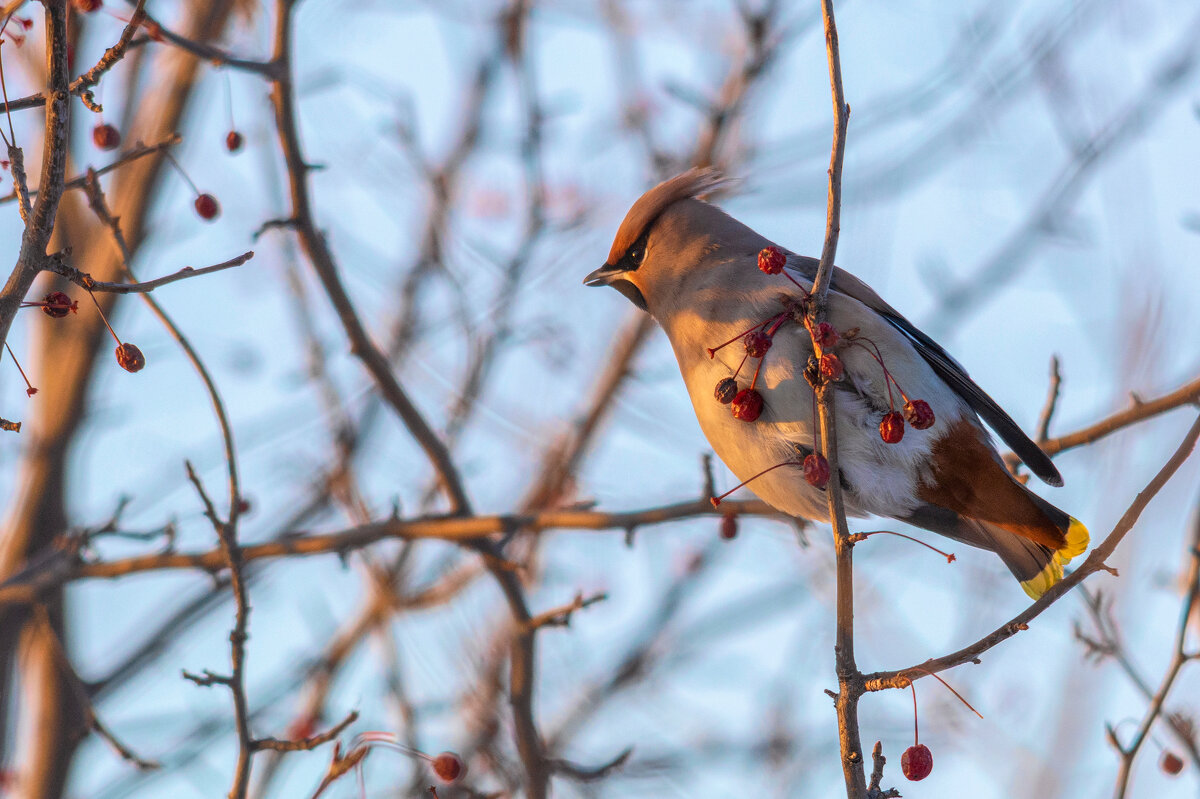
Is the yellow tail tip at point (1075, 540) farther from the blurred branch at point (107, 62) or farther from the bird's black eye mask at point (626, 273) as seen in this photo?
the blurred branch at point (107, 62)

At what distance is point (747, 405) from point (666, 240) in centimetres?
125

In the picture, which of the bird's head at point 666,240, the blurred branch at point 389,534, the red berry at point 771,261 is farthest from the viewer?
the bird's head at point 666,240

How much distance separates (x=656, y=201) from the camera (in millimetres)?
4438

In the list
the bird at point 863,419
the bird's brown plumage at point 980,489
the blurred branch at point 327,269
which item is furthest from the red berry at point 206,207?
the bird's brown plumage at point 980,489

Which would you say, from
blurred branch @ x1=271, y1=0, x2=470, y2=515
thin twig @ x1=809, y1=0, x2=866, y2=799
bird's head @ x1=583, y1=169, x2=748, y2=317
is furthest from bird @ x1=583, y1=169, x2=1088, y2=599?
blurred branch @ x1=271, y1=0, x2=470, y2=515

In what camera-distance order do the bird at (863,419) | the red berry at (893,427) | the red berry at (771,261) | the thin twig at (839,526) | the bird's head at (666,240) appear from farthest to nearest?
the bird's head at (666,240)
the bird at (863,419)
the red berry at (771,261)
the red berry at (893,427)
the thin twig at (839,526)

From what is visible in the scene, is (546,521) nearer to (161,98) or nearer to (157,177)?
(157,177)

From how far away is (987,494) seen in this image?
11.1 feet

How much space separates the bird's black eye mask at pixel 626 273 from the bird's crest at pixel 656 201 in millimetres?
21

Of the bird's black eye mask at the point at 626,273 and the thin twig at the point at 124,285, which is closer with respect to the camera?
the thin twig at the point at 124,285

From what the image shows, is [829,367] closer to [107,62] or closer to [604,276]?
[107,62]

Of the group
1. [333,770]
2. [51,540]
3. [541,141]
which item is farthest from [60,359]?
[333,770]

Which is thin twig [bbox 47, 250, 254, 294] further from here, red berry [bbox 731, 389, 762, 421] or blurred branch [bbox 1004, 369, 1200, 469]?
blurred branch [bbox 1004, 369, 1200, 469]

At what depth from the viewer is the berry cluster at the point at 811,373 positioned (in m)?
2.62
